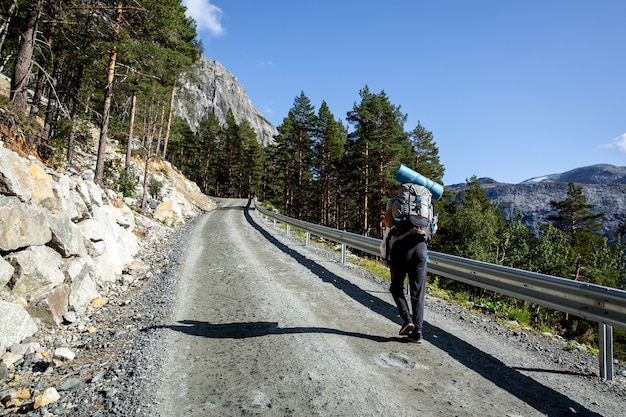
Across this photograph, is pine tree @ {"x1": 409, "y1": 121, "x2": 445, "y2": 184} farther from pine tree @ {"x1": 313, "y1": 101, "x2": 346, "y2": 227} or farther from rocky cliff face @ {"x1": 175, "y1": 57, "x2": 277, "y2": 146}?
rocky cliff face @ {"x1": 175, "y1": 57, "x2": 277, "y2": 146}

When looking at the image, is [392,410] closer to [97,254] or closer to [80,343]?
[80,343]

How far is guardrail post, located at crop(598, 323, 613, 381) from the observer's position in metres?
3.42

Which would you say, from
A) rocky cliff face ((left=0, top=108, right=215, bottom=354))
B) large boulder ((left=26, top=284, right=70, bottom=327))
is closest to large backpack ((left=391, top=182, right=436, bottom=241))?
rocky cliff face ((left=0, top=108, right=215, bottom=354))

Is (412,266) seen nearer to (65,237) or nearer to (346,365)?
(346,365)

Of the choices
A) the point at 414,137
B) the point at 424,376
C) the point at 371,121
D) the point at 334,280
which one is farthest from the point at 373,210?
the point at 424,376

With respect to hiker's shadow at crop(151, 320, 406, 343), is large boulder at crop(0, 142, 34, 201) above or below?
above

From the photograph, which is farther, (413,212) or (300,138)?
(300,138)

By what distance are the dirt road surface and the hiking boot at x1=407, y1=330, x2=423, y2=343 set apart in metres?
0.09

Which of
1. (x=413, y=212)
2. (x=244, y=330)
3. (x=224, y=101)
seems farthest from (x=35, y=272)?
(x=224, y=101)

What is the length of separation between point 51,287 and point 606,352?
24.2 feet

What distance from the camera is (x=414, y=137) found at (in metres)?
36.8

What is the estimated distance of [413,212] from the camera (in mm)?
4090

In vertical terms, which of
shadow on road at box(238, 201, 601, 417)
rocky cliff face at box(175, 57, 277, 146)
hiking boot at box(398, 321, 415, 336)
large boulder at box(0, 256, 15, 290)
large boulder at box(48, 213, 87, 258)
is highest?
rocky cliff face at box(175, 57, 277, 146)

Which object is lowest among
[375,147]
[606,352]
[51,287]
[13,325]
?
[13,325]
